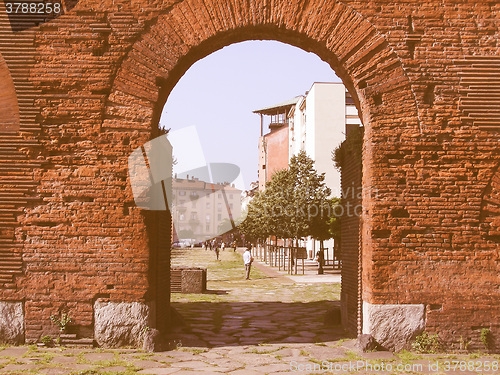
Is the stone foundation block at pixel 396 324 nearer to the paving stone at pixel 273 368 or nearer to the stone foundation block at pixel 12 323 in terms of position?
the paving stone at pixel 273 368

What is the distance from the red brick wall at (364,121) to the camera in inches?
292

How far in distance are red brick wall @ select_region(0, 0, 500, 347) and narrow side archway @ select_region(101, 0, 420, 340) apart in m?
0.02

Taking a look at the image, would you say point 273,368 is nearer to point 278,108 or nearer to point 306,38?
point 306,38

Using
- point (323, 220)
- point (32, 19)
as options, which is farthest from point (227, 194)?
point (32, 19)

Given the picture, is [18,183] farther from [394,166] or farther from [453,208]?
[453,208]

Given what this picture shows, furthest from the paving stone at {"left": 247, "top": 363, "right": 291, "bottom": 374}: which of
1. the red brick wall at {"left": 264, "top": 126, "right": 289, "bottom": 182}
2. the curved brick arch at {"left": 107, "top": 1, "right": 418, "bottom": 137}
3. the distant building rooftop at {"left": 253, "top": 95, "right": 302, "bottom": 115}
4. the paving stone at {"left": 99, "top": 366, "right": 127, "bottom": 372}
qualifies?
the distant building rooftop at {"left": 253, "top": 95, "right": 302, "bottom": 115}

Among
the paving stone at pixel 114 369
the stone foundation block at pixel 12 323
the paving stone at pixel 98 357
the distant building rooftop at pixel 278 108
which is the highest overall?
the distant building rooftop at pixel 278 108

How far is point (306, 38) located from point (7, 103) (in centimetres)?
422

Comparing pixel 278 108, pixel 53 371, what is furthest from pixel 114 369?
pixel 278 108

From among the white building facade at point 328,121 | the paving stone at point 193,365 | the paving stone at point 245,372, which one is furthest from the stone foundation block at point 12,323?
the white building facade at point 328,121

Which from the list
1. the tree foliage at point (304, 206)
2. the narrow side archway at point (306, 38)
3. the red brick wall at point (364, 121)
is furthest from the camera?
the tree foliage at point (304, 206)

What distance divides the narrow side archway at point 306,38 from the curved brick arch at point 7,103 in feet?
4.10

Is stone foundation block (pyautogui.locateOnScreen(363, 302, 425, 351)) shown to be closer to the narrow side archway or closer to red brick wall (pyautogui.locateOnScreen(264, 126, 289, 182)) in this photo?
the narrow side archway

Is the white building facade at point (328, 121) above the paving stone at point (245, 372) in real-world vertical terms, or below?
above
